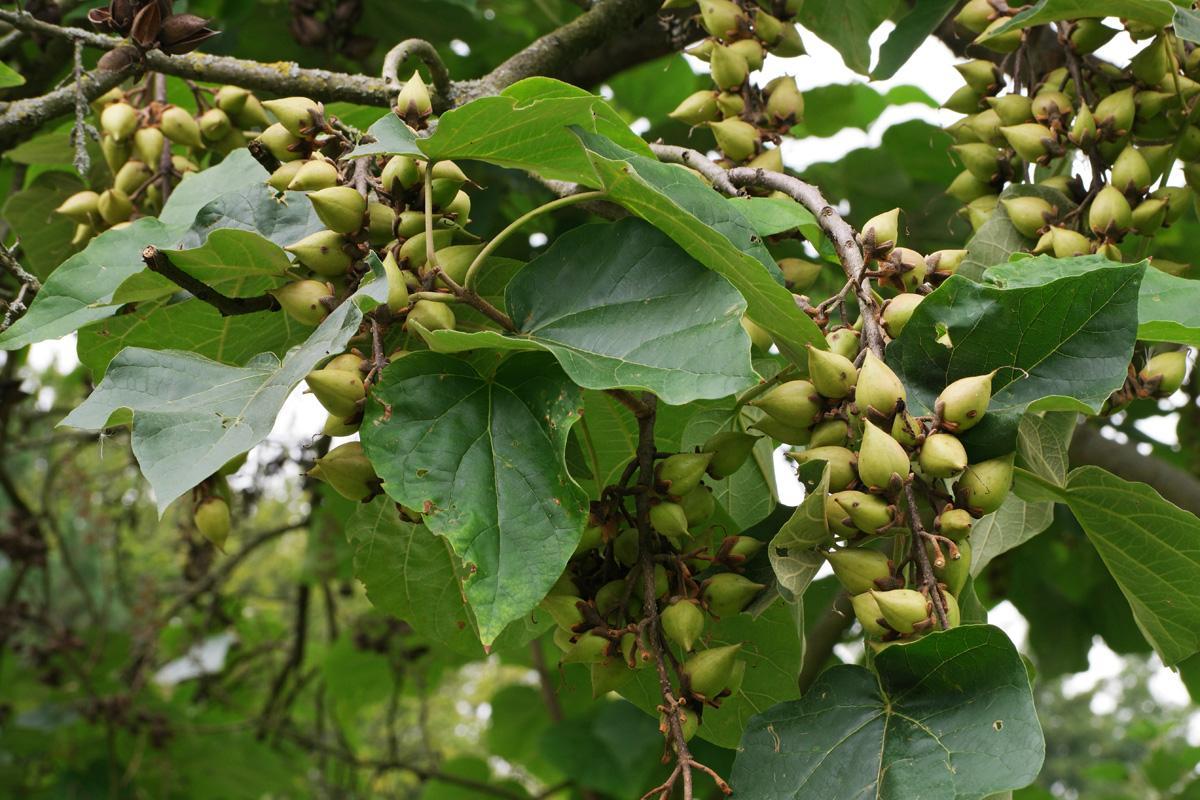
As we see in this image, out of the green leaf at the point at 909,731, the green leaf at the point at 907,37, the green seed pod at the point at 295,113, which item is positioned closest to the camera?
the green leaf at the point at 909,731

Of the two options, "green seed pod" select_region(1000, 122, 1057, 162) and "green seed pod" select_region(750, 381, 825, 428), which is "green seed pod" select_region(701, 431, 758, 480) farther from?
"green seed pod" select_region(1000, 122, 1057, 162)

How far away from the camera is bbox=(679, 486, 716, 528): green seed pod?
0.98 m

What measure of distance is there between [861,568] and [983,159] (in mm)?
738

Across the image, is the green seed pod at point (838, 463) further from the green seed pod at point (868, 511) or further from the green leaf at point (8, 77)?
the green leaf at point (8, 77)

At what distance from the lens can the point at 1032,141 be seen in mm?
1327

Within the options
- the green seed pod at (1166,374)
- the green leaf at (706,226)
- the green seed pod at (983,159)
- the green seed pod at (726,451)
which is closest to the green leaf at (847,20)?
the green seed pod at (983,159)

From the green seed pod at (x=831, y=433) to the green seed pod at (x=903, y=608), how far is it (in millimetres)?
136

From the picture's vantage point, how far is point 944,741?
2.66 ft

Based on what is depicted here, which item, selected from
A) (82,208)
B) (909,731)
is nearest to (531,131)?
(909,731)

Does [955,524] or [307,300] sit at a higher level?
[307,300]

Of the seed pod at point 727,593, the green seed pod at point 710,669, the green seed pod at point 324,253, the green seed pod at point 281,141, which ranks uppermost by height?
the green seed pod at point 281,141

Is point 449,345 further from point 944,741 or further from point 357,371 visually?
point 944,741

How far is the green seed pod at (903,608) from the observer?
2.71 ft

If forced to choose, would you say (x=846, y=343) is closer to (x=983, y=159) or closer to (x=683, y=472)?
(x=683, y=472)
